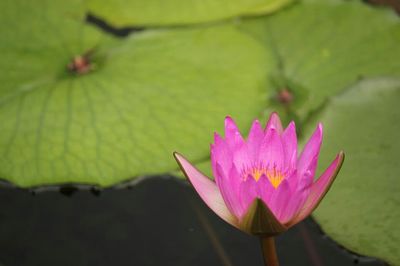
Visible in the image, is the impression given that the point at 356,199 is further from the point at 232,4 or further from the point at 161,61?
the point at 232,4

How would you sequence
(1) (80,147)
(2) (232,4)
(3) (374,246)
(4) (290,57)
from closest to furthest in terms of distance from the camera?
(3) (374,246) < (1) (80,147) < (4) (290,57) < (2) (232,4)

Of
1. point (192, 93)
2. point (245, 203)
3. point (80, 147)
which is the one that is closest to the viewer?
point (245, 203)

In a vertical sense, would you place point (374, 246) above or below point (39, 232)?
above

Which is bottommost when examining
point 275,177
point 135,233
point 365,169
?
point 135,233

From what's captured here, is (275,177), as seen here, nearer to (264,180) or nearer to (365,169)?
(264,180)

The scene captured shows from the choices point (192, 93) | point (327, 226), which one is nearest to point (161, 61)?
point (192, 93)

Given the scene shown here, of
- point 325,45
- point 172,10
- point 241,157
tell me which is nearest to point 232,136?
point 241,157

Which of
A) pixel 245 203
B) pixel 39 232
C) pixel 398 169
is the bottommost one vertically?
pixel 39 232

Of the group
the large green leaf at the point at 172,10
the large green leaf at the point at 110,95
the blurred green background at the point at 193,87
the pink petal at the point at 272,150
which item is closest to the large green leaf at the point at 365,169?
the blurred green background at the point at 193,87
